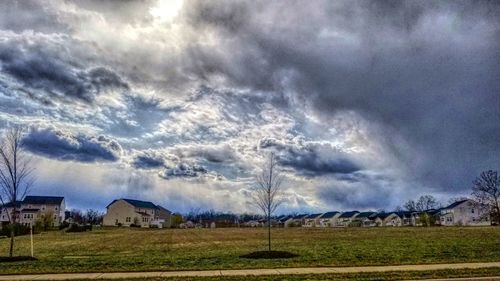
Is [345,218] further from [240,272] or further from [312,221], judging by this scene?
[240,272]

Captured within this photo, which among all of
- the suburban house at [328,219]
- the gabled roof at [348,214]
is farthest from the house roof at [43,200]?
the gabled roof at [348,214]

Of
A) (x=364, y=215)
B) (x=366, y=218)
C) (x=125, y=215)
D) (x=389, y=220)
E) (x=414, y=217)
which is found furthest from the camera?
(x=364, y=215)

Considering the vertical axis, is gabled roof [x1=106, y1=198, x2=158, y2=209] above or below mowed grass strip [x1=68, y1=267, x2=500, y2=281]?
above

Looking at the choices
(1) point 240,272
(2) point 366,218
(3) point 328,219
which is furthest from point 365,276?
(3) point 328,219

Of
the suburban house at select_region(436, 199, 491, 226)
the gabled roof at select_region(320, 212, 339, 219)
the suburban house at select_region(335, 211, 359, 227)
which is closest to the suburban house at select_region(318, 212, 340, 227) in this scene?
the gabled roof at select_region(320, 212, 339, 219)

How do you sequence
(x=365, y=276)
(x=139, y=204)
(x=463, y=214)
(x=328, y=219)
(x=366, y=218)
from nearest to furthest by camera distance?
(x=365, y=276)
(x=463, y=214)
(x=139, y=204)
(x=366, y=218)
(x=328, y=219)

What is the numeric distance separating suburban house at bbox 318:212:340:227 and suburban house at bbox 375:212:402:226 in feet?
75.5

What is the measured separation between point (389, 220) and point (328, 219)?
31632 mm

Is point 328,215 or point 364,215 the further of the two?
point 328,215

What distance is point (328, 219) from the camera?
178m

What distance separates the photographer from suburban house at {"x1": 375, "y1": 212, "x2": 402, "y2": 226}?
492 ft

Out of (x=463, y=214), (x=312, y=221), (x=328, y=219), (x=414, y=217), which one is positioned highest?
(x=463, y=214)

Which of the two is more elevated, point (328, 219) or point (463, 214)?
point (463, 214)

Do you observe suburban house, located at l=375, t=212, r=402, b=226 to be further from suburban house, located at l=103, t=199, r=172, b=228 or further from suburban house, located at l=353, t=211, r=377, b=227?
suburban house, located at l=103, t=199, r=172, b=228
